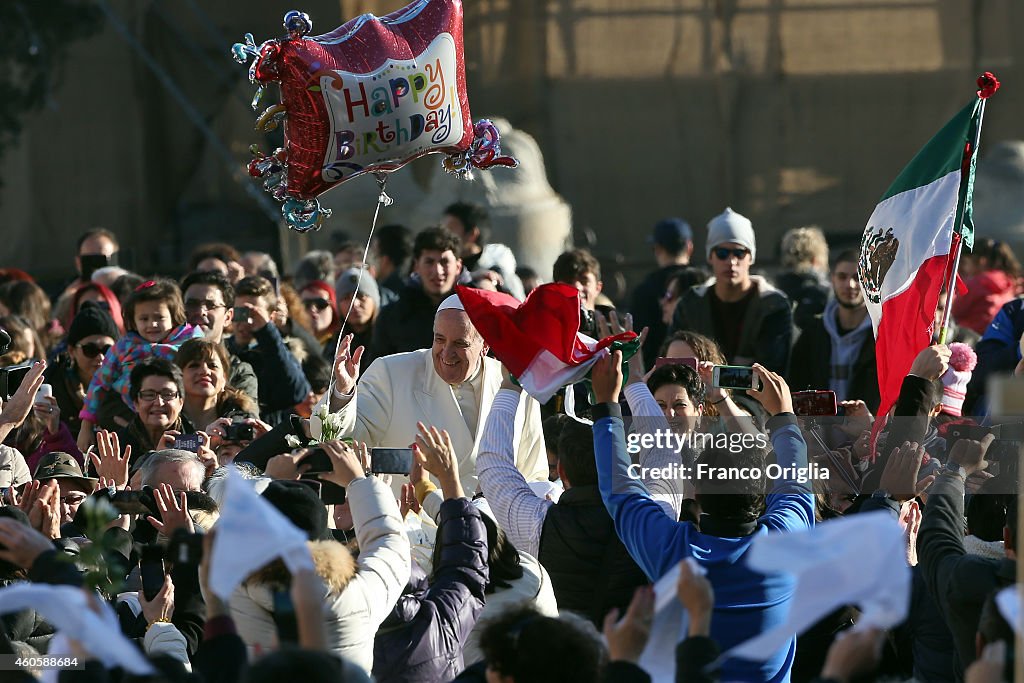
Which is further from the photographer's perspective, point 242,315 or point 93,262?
point 93,262

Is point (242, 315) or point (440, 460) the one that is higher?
point (440, 460)

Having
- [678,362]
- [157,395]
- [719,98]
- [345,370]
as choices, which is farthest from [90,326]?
[719,98]

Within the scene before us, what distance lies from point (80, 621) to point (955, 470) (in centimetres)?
233

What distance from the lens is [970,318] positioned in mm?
8898

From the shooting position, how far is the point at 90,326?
24.3 ft

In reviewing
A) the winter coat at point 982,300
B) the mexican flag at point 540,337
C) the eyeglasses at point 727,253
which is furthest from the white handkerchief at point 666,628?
the winter coat at point 982,300

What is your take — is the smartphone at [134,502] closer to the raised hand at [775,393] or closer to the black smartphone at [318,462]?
the black smartphone at [318,462]

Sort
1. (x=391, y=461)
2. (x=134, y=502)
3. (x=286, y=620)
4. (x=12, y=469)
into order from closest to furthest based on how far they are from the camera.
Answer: (x=286, y=620)
(x=134, y=502)
(x=391, y=461)
(x=12, y=469)

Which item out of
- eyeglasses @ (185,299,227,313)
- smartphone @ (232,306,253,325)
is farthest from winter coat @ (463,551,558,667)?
smartphone @ (232,306,253,325)

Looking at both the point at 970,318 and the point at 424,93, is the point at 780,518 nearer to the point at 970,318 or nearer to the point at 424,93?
the point at 424,93

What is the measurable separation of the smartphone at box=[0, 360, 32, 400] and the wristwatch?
10.4ft

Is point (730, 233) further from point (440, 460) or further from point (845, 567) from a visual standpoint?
point (845, 567)

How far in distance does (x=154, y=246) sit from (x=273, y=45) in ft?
34.7

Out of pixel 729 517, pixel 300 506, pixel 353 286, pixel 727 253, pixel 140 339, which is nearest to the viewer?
pixel 300 506
